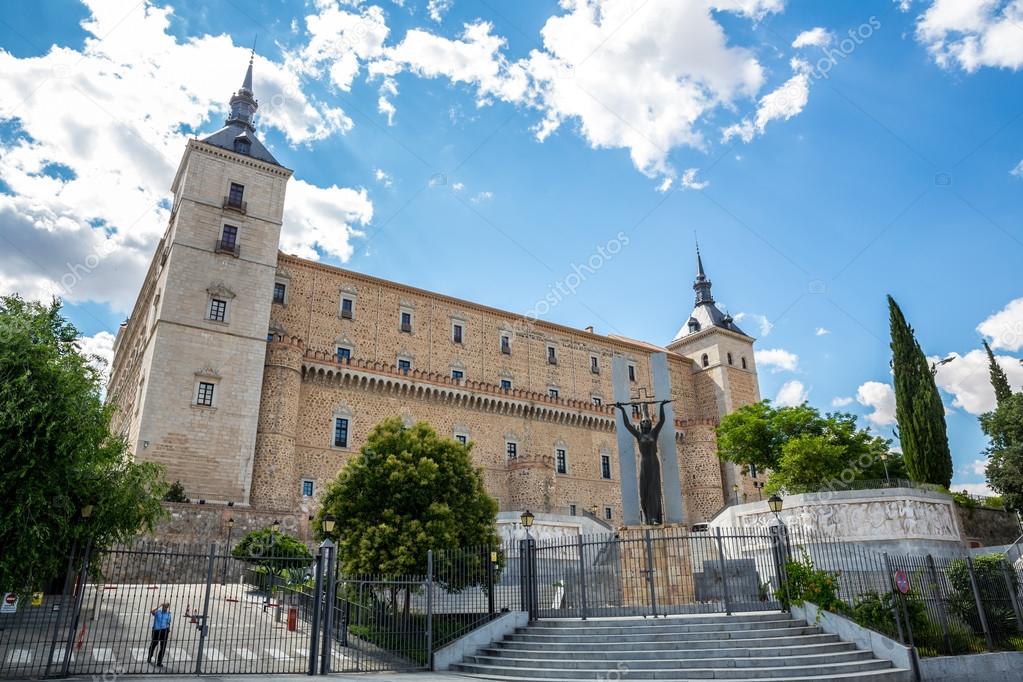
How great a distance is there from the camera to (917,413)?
88.7 feet

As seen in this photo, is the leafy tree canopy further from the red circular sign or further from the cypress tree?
the red circular sign

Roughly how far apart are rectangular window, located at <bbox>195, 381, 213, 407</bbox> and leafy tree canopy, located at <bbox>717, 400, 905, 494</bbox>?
25.0 meters

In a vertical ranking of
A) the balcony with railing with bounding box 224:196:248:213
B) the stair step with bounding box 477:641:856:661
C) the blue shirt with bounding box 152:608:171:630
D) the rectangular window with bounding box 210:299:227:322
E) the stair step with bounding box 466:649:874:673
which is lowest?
the stair step with bounding box 466:649:874:673

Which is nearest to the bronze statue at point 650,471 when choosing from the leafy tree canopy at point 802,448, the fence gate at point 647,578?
the fence gate at point 647,578

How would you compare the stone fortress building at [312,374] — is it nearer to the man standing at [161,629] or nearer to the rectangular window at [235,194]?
the rectangular window at [235,194]

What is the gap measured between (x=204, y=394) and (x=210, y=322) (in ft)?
10.6

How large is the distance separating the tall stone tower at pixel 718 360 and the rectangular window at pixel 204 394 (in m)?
32.8

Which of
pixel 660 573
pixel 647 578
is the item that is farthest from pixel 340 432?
pixel 647 578

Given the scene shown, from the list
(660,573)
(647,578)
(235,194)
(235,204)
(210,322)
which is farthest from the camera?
(235,194)

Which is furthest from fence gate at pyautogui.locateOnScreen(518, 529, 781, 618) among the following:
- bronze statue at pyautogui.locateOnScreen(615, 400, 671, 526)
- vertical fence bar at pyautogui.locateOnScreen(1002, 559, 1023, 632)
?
vertical fence bar at pyautogui.locateOnScreen(1002, 559, 1023, 632)

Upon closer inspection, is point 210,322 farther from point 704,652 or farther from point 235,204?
point 704,652

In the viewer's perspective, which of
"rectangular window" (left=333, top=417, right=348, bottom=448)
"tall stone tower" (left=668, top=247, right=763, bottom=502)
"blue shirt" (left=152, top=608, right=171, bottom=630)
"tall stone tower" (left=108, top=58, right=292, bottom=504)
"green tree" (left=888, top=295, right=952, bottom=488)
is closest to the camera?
"blue shirt" (left=152, top=608, right=171, bottom=630)

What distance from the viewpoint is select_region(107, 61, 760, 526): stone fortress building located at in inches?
1128

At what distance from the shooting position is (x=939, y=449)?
86.4ft
